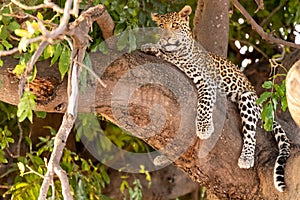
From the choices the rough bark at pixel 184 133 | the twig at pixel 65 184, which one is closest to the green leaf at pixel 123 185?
the rough bark at pixel 184 133

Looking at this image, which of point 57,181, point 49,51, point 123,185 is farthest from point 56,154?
point 123,185

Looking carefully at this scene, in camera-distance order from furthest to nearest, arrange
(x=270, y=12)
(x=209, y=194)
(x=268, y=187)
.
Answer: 1. (x=270, y=12)
2. (x=209, y=194)
3. (x=268, y=187)

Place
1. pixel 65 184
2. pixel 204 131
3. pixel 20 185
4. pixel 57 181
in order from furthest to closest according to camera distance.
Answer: pixel 57 181 → pixel 20 185 → pixel 204 131 → pixel 65 184

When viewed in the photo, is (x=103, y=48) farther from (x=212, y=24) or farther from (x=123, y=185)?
(x=123, y=185)

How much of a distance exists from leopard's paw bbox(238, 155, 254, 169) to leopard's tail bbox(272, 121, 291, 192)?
5.2 inches

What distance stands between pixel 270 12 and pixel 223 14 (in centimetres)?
126

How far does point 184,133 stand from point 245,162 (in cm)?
34

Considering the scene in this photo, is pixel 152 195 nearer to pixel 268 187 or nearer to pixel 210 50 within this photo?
pixel 210 50

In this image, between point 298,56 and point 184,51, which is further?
point 298,56

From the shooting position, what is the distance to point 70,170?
5.01 meters

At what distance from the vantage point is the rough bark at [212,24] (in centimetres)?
466

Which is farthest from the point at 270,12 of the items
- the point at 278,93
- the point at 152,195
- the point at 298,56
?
the point at 278,93

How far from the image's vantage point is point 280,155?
13.6 ft

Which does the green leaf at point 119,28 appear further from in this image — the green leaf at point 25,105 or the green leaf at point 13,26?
the green leaf at point 25,105
